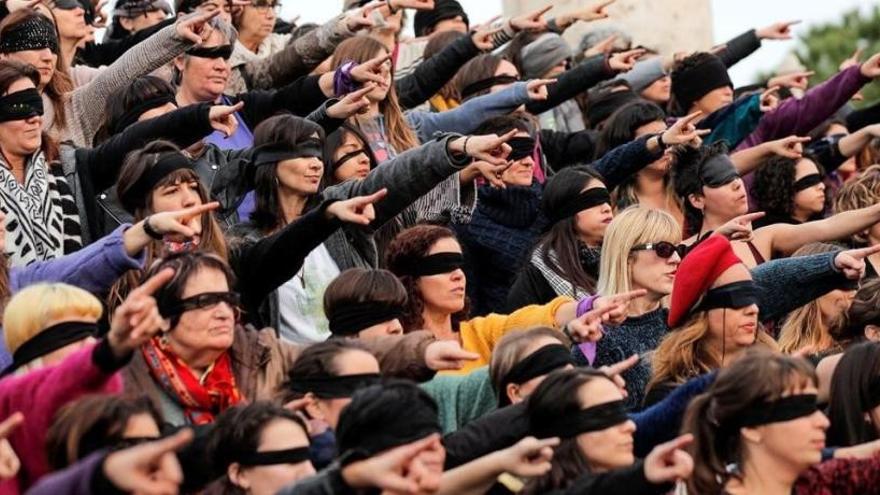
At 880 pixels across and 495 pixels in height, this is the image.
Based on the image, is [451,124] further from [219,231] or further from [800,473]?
[800,473]

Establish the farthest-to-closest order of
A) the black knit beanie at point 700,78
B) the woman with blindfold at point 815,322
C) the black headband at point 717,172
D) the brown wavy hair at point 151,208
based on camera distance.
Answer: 1. the black knit beanie at point 700,78
2. the black headband at point 717,172
3. the woman with blindfold at point 815,322
4. the brown wavy hair at point 151,208

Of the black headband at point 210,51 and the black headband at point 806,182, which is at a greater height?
the black headband at point 210,51

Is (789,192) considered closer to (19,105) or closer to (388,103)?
(388,103)

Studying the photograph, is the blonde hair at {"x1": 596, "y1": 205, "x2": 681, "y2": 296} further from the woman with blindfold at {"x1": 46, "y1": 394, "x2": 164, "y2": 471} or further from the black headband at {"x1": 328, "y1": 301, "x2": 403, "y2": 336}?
the woman with blindfold at {"x1": 46, "y1": 394, "x2": 164, "y2": 471}

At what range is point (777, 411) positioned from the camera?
349 inches

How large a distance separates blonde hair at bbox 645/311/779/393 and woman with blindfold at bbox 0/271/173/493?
248 centimetres

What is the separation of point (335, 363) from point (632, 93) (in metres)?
6.44

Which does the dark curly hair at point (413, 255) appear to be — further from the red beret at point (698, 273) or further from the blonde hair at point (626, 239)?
the red beret at point (698, 273)

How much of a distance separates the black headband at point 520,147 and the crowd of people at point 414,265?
0.02m

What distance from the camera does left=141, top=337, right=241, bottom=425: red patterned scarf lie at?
9234 millimetres

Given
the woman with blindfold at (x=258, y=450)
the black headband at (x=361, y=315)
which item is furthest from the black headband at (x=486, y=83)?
the woman with blindfold at (x=258, y=450)

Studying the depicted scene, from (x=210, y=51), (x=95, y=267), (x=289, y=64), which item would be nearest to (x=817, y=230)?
(x=210, y=51)

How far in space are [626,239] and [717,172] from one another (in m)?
1.77

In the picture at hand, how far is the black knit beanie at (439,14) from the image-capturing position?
632 inches
